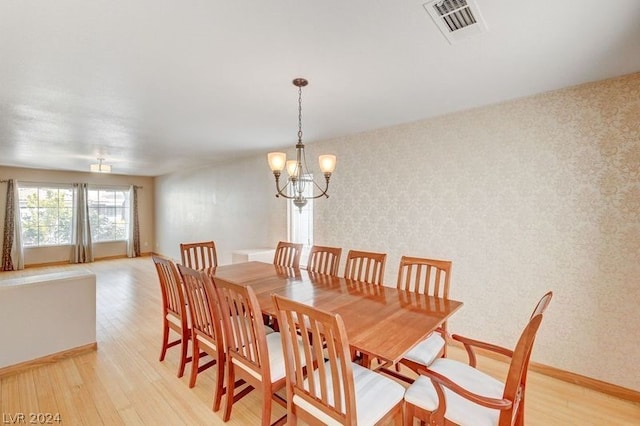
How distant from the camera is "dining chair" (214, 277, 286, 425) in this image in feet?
5.25

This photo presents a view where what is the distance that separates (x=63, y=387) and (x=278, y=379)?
196cm

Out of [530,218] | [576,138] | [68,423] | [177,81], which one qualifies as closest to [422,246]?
[530,218]

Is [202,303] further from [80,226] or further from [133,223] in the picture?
[133,223]

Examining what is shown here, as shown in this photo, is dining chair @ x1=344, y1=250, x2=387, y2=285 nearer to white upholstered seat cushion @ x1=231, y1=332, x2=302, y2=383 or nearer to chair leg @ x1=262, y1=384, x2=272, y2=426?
white upholstered seat cushion @ x1=231, y1=332, x2=302, y2=383

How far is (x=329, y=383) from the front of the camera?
153 cm

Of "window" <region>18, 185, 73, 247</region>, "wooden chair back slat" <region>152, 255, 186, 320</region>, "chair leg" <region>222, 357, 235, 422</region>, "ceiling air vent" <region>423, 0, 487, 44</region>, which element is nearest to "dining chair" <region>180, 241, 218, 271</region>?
"wooden chair back slat" <region>152, 255, 186, 320</region>

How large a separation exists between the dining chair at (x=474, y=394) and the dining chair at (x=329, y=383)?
114 millimetres

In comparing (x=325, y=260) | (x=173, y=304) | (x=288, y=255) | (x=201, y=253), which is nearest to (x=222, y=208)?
(x=201, y=253)

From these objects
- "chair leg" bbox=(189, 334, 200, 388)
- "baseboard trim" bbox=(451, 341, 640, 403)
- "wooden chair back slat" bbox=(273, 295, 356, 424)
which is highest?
"wooden chair back slat" bbox=(273, 295, 356, 424)

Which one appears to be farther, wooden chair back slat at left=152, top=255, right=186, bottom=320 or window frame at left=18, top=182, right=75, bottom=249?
window frame at left=18, top=182, right=75, bottom=249

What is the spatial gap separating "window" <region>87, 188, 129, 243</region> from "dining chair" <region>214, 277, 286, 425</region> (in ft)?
25.7

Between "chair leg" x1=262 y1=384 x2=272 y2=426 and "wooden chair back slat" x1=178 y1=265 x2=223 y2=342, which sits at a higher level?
"wooden chair back slat" x1=178 y1=265 x2=223 y2=342

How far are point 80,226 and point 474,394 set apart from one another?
30.0 feet

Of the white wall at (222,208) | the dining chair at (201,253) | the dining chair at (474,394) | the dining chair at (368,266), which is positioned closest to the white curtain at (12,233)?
the white wall at (222,208)
